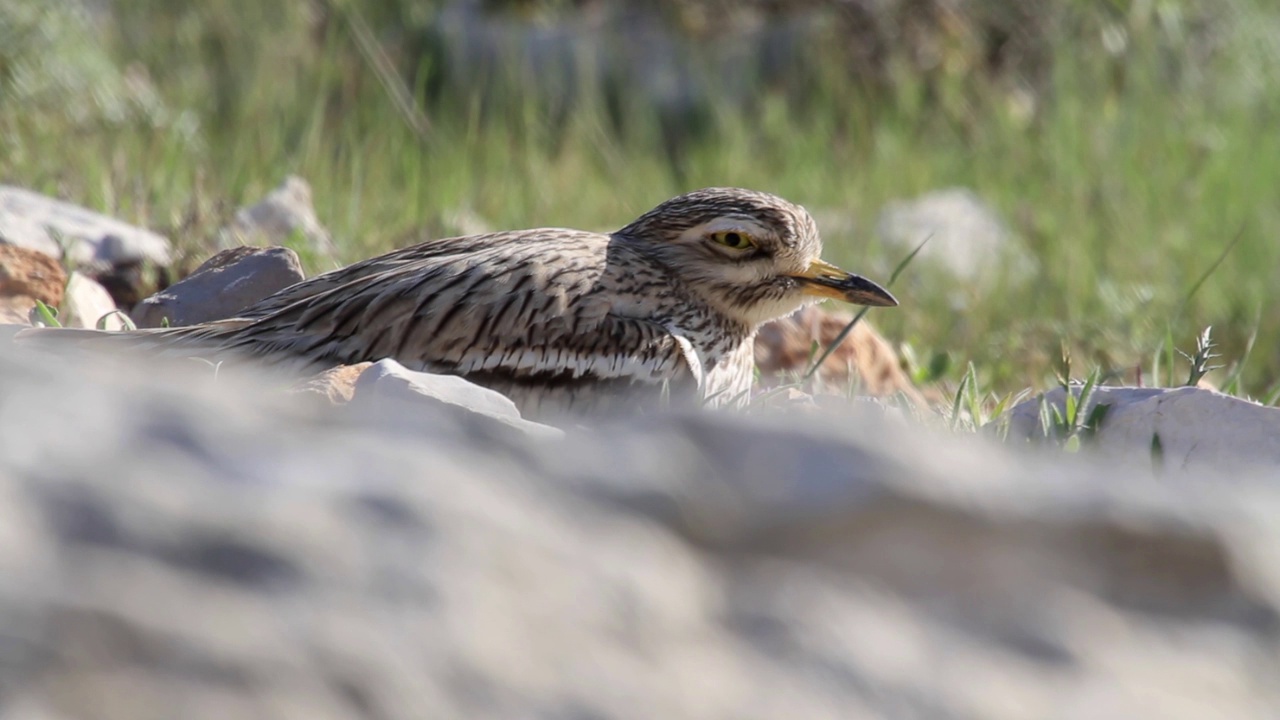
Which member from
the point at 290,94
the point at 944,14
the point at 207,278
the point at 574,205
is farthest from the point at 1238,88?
the point at 207,278

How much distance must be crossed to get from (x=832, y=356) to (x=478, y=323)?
1.26 m

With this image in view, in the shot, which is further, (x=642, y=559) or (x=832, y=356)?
(x=832, y=356)

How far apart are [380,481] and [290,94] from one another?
7.05 m

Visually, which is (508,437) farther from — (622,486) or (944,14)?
(944,14)

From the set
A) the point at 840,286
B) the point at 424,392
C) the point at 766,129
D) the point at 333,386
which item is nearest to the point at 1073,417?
the point at 840,286

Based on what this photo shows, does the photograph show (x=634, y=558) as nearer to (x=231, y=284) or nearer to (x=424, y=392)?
(x=424, y=392)

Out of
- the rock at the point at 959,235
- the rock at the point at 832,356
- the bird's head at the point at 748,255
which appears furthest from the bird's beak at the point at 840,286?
A: the rock at the point at 959,235

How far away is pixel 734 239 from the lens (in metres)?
4.36

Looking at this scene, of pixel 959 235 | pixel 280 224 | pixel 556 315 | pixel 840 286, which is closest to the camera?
pixel 556 315

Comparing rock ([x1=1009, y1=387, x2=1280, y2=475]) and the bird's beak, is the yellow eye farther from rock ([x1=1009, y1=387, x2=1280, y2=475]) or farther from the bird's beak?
rock ([x1=1009, y1=387, x2=1280, y2=475])

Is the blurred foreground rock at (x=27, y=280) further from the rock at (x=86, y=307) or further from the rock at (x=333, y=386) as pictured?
the rock at (x=333, y=386)

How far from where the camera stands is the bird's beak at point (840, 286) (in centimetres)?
423

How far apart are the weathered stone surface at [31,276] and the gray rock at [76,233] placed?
→ 426 millimetres

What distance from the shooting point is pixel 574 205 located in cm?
722
